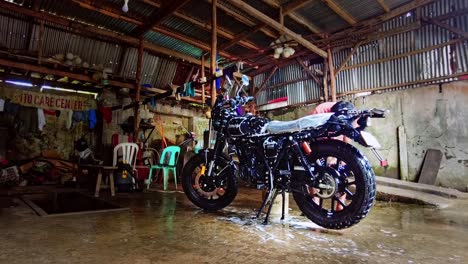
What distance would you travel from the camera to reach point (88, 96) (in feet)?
28.8

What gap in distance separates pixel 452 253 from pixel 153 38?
8479 millimetres

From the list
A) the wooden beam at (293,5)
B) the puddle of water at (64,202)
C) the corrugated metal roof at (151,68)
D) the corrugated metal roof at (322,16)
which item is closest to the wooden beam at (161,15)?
the corrugated metal roof at (151,68)

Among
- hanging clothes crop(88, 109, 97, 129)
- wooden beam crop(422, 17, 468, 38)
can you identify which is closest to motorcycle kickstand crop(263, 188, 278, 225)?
wooden beam crop(422, 17, 468, 38)

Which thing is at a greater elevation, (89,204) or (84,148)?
(84,148)

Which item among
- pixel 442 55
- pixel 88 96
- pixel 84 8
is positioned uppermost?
pixel 84 8

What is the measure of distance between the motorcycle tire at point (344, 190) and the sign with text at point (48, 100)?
7.87 m

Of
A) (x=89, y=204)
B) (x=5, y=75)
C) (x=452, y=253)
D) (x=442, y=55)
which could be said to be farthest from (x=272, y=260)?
(x=5, y=75)

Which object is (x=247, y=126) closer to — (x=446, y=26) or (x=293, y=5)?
(x=293, y=5)

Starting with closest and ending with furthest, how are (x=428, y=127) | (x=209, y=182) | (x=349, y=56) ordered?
1. (x=209, y=182)
2. (x=428, y=127)
3. (x=349, y=56)

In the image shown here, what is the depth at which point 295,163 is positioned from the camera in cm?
297

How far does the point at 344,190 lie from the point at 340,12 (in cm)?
620

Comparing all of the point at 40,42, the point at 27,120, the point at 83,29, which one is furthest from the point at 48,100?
the point at 83,29

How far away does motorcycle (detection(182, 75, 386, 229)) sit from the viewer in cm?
253

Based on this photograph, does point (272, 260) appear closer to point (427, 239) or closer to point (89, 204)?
point (427, 239)
